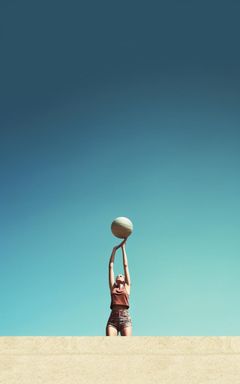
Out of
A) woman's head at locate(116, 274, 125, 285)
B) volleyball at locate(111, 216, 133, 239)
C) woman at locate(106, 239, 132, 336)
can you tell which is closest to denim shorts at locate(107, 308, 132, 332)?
woman at locate(106, 239, 132, 336)

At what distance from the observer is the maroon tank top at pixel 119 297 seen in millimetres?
9461

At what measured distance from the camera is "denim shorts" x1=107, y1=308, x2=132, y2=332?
9.26 m

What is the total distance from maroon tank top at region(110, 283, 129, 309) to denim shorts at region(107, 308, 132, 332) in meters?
0.13

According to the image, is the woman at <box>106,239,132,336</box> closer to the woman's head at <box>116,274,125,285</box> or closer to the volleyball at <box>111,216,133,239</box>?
the woman's head at <box>116,274,125,285</box>
